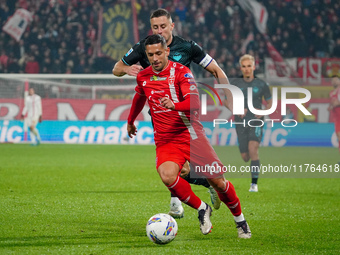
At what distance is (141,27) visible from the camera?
967 inches

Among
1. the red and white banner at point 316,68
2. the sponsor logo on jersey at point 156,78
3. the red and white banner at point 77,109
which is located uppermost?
the sponsor logo on jersey at point 156,78

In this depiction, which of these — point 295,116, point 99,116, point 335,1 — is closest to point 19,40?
point 99,116

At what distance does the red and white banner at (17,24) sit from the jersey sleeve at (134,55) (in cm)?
1847

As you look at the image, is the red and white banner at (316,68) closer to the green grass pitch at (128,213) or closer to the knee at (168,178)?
the green grass pitch at (128,213)

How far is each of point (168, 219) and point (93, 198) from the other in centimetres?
327

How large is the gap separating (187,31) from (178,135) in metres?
19.3

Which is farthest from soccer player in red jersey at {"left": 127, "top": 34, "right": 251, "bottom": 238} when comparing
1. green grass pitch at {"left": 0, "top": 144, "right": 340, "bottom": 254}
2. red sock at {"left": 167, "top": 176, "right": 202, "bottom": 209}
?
green grass pitch at {"left": 0, "top": 144, "right": 340, "bottom": 254}

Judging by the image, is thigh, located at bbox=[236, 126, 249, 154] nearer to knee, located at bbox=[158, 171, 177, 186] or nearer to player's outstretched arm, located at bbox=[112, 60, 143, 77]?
player's outstretched arm, located at bbox=[112, 60, 143, 77]

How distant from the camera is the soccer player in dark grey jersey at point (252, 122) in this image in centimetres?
942

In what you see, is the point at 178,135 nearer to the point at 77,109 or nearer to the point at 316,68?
the point at 77,109

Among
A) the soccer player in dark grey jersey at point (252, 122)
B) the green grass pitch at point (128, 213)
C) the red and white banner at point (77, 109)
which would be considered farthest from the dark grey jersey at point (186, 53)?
the red and white banner at point (77, 109)

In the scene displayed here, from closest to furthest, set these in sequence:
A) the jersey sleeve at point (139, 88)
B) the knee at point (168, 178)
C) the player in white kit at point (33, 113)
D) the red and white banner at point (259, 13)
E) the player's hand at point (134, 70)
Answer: the knee at point (168, 178), the jersey sleeve at point (139, 88), the player's hand at point (134, 70), the player in white kit at point (33, 113), the red and white banner at point (259, 13)

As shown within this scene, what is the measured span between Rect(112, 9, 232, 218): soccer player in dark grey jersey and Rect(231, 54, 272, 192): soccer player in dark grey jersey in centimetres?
285

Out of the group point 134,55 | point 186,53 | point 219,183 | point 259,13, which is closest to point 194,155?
point 219,183
